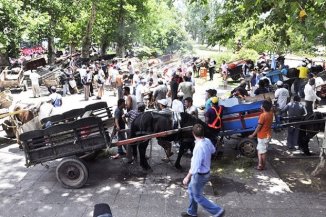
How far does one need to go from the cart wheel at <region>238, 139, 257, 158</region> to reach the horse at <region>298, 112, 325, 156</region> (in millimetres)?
1272

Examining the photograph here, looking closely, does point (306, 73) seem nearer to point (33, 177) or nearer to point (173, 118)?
point (173, 118)

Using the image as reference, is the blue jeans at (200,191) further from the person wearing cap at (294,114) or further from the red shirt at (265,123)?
the person wearing cap at (294,114)

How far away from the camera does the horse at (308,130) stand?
9.63 m

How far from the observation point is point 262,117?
8.65 meters

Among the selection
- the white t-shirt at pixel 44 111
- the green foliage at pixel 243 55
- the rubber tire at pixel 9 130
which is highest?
the green foliage at pixel 243 55

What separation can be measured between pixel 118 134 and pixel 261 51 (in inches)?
947

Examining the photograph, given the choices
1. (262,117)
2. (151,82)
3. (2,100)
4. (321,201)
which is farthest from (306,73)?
(2,100)

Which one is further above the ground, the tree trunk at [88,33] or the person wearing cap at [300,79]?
the tree trunk at [88,33]

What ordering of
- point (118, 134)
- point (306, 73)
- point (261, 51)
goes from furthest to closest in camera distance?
point (261, 51), point (306, 73), point (118, 134)

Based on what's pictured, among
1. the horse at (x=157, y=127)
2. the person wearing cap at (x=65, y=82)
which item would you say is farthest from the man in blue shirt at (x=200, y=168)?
the person wearing cap at (x=65, y=82)

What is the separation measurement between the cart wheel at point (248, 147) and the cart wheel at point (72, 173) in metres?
4.11

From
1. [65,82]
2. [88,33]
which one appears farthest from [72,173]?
[88,33]

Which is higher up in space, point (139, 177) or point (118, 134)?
point (118, 134)

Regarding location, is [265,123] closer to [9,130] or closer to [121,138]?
[121,138]
